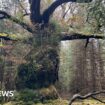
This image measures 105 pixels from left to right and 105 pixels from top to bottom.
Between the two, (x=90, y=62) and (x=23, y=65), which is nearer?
(x=23, y=65)

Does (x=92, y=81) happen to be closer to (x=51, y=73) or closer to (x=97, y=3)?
(x=51, y=73)

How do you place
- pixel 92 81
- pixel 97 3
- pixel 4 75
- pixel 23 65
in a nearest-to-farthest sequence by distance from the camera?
pixel 97 3 → pixel 23 65 → pixel 4 75 → pixel 92 81

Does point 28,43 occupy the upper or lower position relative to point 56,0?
lower

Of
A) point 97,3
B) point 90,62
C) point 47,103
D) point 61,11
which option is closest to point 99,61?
point 90,62

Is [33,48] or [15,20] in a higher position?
[15,20]

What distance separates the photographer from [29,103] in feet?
33.9

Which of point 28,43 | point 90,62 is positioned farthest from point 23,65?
point 90,62

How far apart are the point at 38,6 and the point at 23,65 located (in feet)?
7.34

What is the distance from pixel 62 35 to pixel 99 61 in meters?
3.79

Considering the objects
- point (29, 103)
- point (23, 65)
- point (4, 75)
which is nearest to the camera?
point (29, 103)

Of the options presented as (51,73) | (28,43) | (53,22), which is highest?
(53,22)

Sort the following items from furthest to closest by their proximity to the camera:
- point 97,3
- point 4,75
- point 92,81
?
point 92,81 → point 4,75 → point 97,3

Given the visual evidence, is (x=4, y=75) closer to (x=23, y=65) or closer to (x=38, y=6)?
(x=23, y=65)

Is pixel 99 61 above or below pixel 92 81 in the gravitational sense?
above
